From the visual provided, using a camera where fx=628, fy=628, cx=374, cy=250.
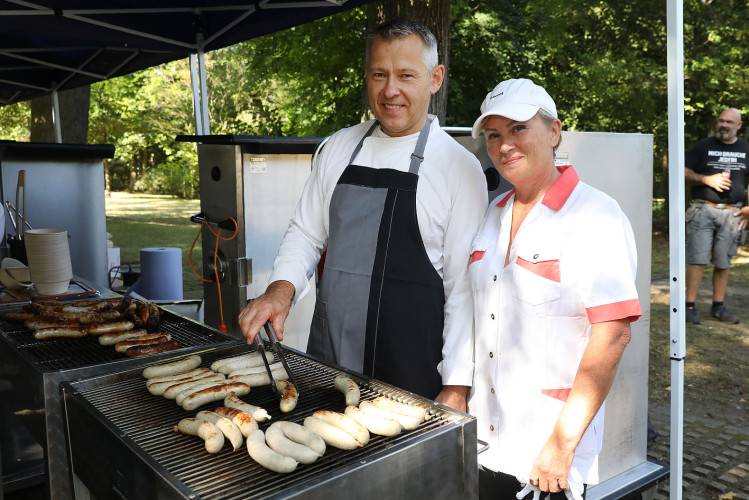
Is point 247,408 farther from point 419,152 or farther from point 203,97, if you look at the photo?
point 203,97

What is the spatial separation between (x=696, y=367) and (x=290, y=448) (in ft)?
18.9

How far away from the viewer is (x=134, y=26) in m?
5.59

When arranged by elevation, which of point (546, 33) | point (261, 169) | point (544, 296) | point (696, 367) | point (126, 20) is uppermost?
point (546, 33)

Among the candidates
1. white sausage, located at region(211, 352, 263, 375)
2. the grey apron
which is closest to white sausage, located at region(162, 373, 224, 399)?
white sausage, located at region(211, 352, 263, 375)

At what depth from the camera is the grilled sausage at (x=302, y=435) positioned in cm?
165

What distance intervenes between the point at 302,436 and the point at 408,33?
58.9 inches

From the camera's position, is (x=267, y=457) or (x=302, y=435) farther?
(x=302, y=435)

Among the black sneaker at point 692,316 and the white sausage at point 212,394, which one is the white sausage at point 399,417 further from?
the black sneaker at point 692,316

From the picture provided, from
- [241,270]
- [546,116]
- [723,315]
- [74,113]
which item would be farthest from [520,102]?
[74,113]

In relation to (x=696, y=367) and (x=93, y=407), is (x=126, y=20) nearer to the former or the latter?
(x=93, y=407)

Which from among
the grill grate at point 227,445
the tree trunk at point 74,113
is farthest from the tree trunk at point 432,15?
the tree trunk at point 74,113

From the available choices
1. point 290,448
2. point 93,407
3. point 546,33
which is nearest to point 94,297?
point 93,407

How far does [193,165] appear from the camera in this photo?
104 feet

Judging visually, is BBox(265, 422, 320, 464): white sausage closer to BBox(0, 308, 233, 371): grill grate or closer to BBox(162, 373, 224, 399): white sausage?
BBox(162, 373, 224, 399): white sausage
